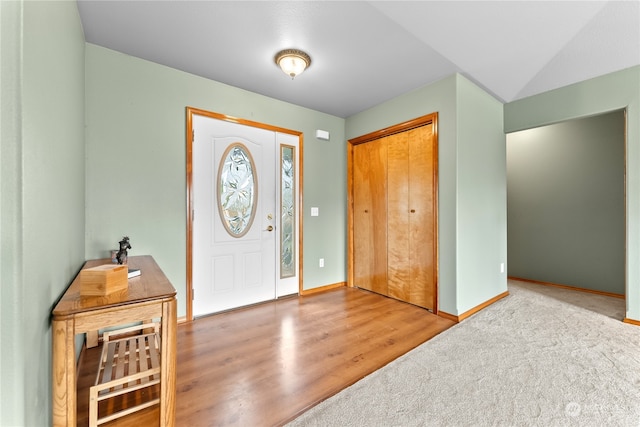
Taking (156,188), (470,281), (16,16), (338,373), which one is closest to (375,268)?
(470,281)

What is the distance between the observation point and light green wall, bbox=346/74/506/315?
2812mm

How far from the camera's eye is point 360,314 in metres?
2.96

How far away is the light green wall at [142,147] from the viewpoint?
2322 millimetres

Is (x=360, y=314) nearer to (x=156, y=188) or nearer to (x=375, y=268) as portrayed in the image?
(x=375, y=268)

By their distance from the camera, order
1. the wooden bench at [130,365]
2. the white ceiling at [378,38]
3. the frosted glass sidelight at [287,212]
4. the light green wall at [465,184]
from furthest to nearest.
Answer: the frosted glass sidelight at [287,212] < the light green wall at [465,184] < the white ceiling at [378,38] < the wooden bench at [130,365]

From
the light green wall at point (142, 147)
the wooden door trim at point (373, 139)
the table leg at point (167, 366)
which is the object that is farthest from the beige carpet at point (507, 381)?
the light green wall at point (142, 147)

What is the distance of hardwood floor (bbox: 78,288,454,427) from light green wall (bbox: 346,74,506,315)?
1.90 feet

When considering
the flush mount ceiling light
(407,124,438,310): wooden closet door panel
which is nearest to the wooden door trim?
(407,124,438,310): wooden closet door panel

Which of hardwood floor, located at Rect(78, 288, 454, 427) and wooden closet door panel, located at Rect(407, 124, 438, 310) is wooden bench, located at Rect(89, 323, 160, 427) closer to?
hardwood floor, located at Rect(78, 288, 454, 427)

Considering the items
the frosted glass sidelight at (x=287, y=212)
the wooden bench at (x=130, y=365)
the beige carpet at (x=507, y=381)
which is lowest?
the beige carpet at (x=507, y=381)

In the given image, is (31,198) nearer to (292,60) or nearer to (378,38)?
(292,60)

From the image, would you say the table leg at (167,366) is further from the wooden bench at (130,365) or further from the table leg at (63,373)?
the table leg at (63,373)

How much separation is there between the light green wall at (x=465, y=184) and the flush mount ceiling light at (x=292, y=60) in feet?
4.54

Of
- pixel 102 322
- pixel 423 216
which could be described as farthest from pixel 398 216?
pixel 102 322
